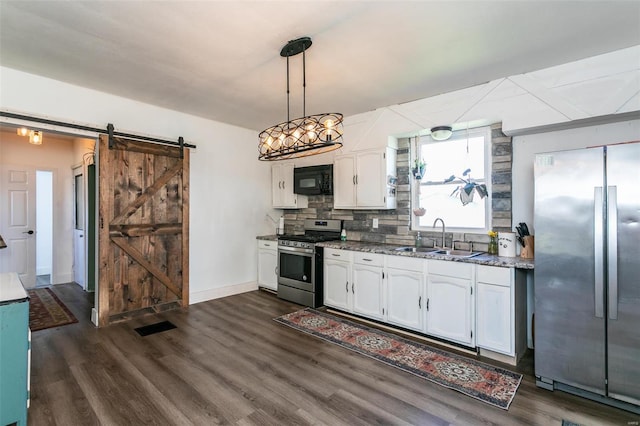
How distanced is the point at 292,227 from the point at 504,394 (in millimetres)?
3951

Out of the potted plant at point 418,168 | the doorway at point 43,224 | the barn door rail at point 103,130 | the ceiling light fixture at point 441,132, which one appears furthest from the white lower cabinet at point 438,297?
the doorway at point 43,224

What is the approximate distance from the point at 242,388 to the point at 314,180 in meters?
3.06

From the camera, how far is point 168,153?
422 cm

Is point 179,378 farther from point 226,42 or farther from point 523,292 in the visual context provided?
point 523,292

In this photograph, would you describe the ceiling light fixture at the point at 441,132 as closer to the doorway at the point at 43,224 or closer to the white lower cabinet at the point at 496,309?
the white lower cabinet at the point at 496,309

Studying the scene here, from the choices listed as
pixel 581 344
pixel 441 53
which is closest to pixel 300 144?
pixel 441 53

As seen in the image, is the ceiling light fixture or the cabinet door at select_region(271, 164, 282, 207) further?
the cabinet door at select_region(271, 164, 282, 207)

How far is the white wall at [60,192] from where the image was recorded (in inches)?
218

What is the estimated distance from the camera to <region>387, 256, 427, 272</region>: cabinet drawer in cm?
328

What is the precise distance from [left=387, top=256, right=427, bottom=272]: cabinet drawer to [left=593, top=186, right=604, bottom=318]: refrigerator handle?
1.36 metres

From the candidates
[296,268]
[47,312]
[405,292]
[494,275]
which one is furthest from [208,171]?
[494,275]

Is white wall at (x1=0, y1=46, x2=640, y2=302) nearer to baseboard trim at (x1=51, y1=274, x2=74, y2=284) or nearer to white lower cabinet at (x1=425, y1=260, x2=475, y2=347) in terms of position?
white lower cabinet at (x1=425, y1=260, x2=475, y2=347)

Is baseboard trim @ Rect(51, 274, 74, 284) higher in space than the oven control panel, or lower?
lower

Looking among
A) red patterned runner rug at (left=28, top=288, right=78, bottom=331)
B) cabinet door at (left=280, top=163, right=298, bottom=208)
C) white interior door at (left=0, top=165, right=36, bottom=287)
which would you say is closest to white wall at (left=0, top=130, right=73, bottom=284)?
white interior door at (left=0, top=165, right=36, bottom=287)
